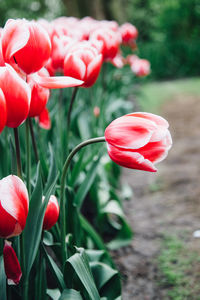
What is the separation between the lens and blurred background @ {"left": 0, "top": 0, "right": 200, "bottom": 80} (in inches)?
393

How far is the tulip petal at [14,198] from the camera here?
86 cm

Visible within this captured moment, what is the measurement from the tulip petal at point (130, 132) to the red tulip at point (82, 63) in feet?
1.30

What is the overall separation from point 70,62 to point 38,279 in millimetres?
672

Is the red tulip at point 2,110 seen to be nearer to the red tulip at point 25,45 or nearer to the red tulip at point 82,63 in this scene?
the red tulip at point 25,45

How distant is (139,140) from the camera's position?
913mm

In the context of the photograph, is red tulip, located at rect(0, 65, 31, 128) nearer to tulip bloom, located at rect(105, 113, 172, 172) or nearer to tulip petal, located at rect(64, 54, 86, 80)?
tulip bloom, located at rect(105, 113, 172, 172)

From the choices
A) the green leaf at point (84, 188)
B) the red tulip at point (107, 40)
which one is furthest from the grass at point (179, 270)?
the red tulip at point (107, 40)

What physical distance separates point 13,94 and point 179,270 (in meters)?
1.31

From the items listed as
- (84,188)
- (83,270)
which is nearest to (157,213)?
(84,188)

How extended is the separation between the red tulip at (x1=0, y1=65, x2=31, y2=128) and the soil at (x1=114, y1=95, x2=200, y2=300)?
3.57 feet

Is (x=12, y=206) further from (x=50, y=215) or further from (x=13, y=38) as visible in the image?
(x=13, y=38)

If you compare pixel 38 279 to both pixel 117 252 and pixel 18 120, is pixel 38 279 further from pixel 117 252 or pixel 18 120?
pixel 117 252

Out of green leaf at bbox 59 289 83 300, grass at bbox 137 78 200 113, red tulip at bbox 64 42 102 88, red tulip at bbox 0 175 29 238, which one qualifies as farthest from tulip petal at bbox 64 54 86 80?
grass at bbox 137 78 200 113

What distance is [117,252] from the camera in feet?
6.63
